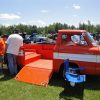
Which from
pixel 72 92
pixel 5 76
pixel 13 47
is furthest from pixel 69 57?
pixel 5 76

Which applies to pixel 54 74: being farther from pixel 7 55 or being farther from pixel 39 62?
pixel 7 55

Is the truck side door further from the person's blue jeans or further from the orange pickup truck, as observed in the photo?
the person's blue jeans

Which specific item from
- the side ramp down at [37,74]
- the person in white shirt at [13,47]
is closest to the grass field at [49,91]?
the side ramp down at [37,74]

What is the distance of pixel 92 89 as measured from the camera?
830 centimetres

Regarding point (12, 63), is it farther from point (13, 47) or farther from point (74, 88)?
point (74, 88)

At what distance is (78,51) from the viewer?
8812 millimetres

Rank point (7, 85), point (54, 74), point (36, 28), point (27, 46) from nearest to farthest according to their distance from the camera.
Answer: point (7, 85) → point (54, 74) → point (27, 46) → point (36, 28)

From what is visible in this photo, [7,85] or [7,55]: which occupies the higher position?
[7,55]

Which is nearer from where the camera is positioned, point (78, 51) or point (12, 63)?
point (78, 51)

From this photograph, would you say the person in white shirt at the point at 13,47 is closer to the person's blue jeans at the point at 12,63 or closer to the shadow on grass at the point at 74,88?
the person's blue jeans at the point at 12,63

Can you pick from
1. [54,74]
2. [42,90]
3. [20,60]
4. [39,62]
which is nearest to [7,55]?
[20,60]

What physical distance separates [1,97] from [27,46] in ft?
16.1

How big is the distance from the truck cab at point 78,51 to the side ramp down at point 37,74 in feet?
1.49

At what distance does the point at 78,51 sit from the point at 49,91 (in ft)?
6.07
